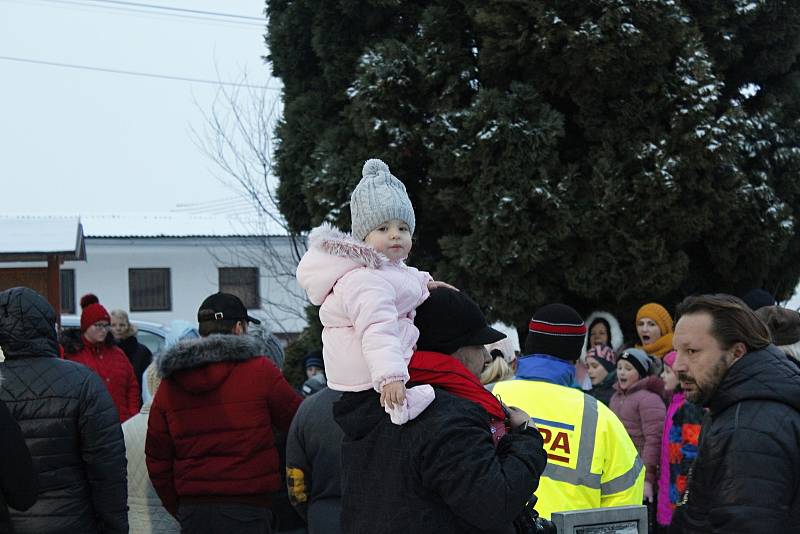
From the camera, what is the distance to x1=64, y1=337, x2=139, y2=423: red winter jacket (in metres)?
7.93

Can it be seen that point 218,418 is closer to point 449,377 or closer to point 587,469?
point 587,469

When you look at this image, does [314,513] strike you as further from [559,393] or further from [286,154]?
[286,154]

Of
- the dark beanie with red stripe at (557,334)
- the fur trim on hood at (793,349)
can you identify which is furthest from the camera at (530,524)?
the fur trim on hood at (793,349)

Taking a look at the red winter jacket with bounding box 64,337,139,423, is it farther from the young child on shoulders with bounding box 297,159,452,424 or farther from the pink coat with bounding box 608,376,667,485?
the young child on shoulders with bounding box 297,159,452,424

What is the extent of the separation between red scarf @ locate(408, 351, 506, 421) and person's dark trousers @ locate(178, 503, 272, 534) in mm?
2414

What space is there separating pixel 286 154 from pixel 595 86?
13.1 feet

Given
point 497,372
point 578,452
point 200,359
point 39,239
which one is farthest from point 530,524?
point 39,239

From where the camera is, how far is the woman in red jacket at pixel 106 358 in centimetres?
793

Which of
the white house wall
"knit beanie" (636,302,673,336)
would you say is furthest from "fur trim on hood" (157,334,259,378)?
the white house wall

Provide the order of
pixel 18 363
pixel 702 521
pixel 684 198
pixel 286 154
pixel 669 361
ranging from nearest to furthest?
pixel 702 521
pixel 18 363
pixel 669 361
pixel 684 198
pixel 286 154

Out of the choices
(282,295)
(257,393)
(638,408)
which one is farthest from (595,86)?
(282,295)

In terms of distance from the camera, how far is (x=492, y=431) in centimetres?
253

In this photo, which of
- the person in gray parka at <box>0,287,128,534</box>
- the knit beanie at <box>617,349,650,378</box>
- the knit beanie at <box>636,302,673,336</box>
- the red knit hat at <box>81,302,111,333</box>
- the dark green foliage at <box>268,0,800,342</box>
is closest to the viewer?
the person in gray parka at <box>0,287,128,534</box>

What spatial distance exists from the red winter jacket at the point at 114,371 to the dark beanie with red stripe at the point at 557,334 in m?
5.15
